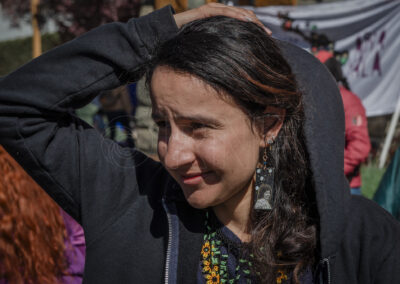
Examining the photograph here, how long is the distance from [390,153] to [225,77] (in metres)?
6.78

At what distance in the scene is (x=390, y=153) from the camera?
22.8 ft

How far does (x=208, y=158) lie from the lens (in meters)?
1.14

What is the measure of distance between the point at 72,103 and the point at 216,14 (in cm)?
57

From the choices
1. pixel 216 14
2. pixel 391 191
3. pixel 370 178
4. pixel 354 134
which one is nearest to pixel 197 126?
pixel 216 14

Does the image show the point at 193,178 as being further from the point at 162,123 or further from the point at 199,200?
the point at 162,123

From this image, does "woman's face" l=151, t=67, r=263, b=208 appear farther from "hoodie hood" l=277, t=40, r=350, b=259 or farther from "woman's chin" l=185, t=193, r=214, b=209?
"hoodie hood" l=277, t=40, r=350, b=259

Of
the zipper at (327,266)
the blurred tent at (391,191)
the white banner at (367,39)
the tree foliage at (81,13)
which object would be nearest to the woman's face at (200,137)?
the zipper at (327,266)

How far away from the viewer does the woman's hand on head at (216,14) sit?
1.24m

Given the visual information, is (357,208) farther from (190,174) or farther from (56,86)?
(56,86)

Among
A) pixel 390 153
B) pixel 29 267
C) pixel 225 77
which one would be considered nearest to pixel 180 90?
pixel 225 77

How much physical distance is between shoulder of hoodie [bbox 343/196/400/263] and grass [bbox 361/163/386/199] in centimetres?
409

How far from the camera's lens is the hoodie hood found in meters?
1.22

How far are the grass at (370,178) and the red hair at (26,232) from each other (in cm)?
448

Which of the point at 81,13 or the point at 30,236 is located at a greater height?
the point at 81,13
